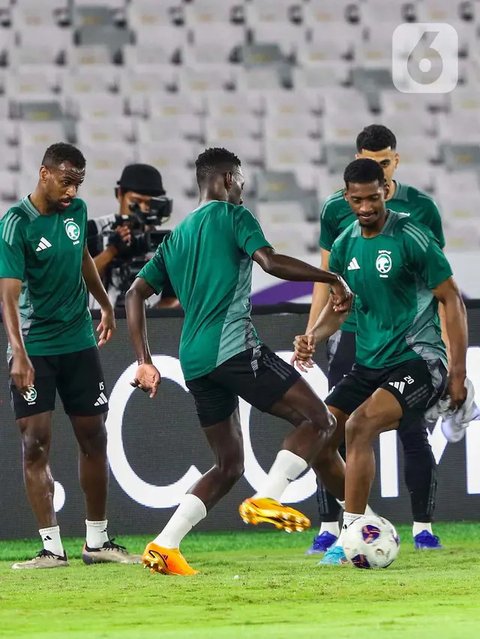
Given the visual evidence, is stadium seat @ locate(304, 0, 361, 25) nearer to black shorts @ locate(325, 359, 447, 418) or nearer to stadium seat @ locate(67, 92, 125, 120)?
stadium seat @ locate(67, 92, 125, 120)

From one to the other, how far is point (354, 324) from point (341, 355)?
8.2 inches

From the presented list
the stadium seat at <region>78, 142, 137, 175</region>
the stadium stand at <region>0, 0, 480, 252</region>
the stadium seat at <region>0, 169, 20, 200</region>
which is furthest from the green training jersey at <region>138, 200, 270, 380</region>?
the stadium seat at <region>78, 142, 137, 175</region>

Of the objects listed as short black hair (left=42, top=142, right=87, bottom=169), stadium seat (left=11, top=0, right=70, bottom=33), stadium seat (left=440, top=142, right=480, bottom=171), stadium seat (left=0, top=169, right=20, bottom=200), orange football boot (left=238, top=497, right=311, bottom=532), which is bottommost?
orange football boot (left=238, top=497, right=311, bottom=532)

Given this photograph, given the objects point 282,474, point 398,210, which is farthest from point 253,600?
point 398,210

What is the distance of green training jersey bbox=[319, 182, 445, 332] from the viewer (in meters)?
6.39

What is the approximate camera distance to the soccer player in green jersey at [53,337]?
601cm

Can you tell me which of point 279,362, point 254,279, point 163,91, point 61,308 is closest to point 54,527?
point 61,308

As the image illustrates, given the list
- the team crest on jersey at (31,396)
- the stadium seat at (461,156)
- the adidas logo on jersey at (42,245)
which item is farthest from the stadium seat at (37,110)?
the team crest on jersey at (31,396)

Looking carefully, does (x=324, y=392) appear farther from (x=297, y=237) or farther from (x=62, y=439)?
(x=297, y=237)

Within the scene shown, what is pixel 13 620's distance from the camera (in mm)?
4262

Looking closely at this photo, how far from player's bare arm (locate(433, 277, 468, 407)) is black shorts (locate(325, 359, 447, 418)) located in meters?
0.10

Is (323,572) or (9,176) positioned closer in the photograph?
(323,572)

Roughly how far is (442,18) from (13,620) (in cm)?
1251

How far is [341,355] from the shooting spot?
6777 mm
